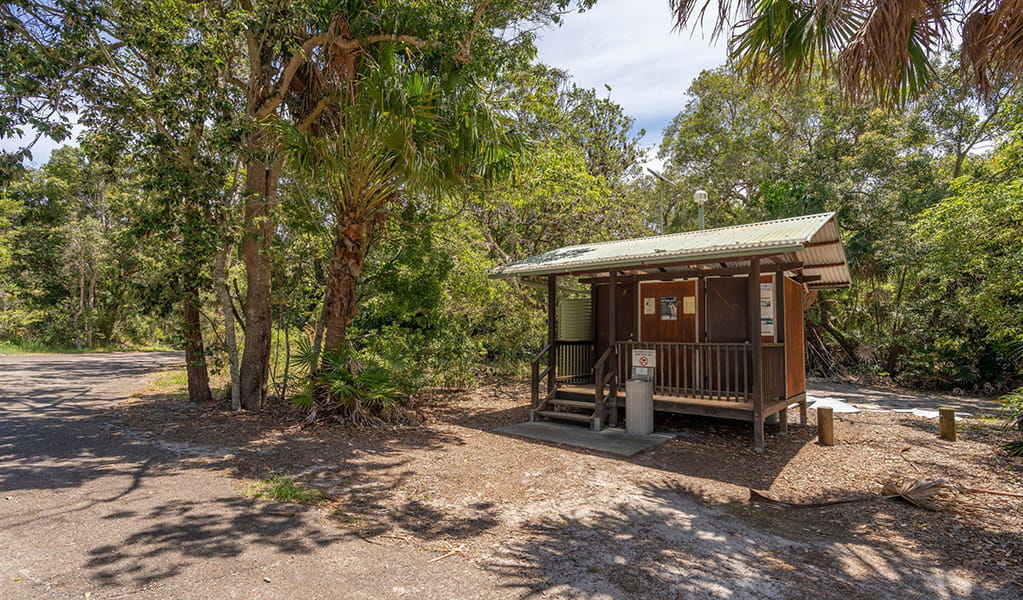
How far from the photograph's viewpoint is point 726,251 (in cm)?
655

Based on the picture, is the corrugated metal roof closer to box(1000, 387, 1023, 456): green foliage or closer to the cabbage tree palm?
the cabbage tree palm

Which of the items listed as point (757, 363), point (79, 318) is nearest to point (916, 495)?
point (757, 363)

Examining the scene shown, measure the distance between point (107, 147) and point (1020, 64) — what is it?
10046 millimetres

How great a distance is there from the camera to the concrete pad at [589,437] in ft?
22.9

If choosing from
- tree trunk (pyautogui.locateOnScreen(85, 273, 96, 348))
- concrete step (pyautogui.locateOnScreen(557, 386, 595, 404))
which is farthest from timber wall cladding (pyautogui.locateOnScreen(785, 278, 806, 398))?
tree trunk (pyautogui.locateOnScreen(85, 273, 96, 348))

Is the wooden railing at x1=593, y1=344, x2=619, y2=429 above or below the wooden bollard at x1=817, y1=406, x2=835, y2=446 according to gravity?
above

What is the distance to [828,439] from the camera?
7453mm

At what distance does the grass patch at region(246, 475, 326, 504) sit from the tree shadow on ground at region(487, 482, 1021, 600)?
2.03 meters

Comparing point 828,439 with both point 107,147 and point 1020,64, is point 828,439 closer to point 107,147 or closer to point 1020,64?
point 1020,64

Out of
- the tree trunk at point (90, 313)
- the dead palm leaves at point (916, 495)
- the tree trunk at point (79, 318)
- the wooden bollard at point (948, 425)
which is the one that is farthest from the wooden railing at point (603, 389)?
the tree trunk at point (79, 318)

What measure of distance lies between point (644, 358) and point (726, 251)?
219 cm

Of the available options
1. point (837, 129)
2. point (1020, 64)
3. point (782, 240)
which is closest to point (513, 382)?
point (782, 240)

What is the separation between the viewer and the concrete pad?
22.9 ft

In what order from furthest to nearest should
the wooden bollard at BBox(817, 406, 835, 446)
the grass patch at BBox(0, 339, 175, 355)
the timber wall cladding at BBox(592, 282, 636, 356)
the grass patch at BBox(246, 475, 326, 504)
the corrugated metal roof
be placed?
the grass patch at BBox(0, 339, 175, 355) < the timber wall cladding at BBox(592, 282, 636, 356) < the wooden bollard at BBox(817, 406, 835, 446) < the corrugated metal roof < the grass patch at BBox(246, 475, 326, 504)
